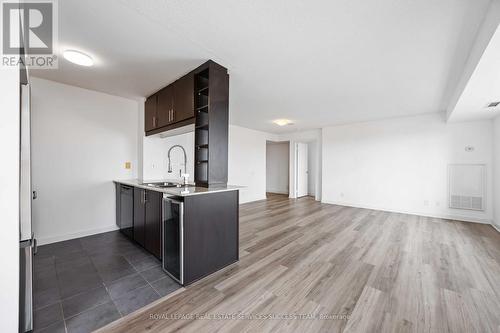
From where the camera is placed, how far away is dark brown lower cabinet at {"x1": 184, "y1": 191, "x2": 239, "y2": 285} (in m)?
1.91

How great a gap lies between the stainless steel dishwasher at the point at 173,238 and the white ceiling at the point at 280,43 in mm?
1684

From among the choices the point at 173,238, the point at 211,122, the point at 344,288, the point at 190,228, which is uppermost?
the point at 211,122

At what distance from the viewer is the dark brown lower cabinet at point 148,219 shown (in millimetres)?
2363

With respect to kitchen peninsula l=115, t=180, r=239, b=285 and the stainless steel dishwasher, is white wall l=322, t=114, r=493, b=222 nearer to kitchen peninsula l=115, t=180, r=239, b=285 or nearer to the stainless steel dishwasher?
kitchen peninsula l=115, t=180, r=239, b=285

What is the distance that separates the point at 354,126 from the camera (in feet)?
18.7

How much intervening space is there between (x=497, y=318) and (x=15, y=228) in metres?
3.41

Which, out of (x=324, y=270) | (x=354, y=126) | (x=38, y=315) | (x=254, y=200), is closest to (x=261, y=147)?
(x=254, y=200)

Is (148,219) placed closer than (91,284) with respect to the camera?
No

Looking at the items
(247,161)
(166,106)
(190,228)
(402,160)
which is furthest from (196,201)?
(402,160)

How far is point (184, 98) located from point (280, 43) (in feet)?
4.77

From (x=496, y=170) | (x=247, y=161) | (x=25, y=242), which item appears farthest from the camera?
(x=247, y=161)

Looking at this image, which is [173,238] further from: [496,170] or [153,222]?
[496,170]

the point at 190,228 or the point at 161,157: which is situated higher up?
the point at 161,157
